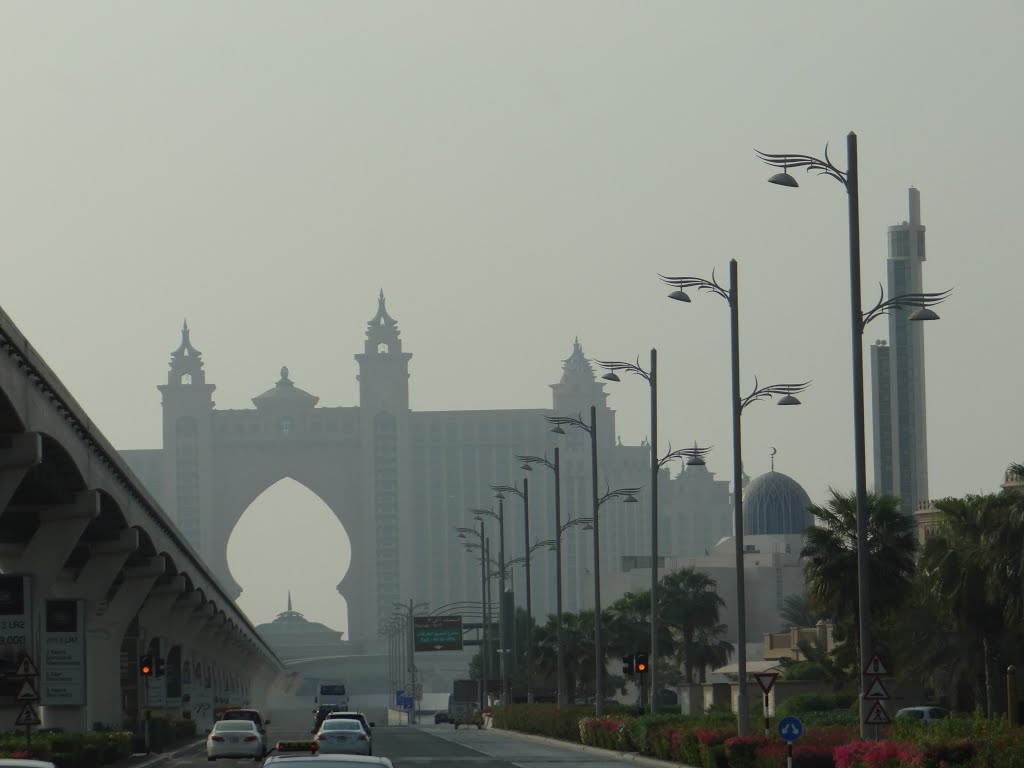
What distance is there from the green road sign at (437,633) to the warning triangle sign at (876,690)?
107332mm

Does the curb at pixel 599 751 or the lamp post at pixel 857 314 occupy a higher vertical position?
Answer: the lamp post at pixel 857 314

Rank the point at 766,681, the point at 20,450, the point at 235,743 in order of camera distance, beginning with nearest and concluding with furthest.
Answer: the point at 766,681 → the point at 20,450 → the point at 235,743

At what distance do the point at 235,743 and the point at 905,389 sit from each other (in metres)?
115

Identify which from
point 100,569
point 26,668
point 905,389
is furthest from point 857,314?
point 905,389

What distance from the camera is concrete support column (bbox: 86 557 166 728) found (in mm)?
63625

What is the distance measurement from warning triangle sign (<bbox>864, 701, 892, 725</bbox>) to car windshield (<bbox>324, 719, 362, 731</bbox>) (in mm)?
20394

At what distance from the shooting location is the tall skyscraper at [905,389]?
159 m

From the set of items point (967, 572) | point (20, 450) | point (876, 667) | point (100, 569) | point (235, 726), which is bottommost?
point (235, 726)

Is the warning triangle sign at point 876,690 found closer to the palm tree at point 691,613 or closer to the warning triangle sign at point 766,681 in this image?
the warning triangle sign at point 766,681

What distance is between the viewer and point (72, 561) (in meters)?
66.8

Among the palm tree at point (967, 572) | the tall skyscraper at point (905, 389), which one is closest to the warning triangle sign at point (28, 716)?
the palm tree at point (967, 572)

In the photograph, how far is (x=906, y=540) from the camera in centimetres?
5856

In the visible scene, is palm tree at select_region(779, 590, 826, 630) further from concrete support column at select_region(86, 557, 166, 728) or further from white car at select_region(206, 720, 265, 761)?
white car at select_region(206, 720, 265, 761)

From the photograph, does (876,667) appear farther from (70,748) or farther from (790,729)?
(70,748)
